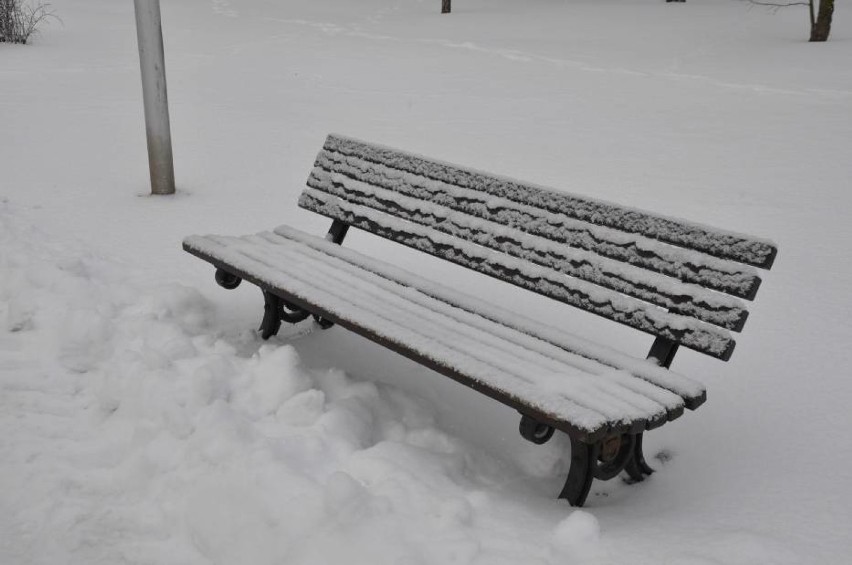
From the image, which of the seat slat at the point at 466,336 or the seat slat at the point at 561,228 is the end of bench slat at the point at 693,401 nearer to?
the seat slat at the point at 466,336

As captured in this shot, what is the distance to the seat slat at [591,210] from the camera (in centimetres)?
269

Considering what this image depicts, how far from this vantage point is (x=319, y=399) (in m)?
3.03

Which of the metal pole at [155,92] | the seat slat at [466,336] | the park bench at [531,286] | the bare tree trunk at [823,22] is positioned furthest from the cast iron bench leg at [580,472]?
the bare tree trunk at [823,22]

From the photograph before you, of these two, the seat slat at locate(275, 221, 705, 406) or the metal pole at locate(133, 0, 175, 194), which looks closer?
the seat slat at locate(275, 221, 705, 406)

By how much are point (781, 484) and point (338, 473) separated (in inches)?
61.8

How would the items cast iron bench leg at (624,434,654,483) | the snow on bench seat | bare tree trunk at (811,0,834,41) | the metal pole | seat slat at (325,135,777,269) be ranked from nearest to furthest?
the snow on bench seat → seat slat at (325,135,777,269) → cast iron bench leg at (624,434,654,483) → the metal pole → bare tree trunk at (811,0,834,41)

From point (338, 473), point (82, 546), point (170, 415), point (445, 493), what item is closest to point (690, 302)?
point (445, 493)

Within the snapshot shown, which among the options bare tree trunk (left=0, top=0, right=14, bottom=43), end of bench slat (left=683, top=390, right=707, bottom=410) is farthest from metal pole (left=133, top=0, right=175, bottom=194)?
bare tree trunk (left=0, top=0, right=14, bottom=43)

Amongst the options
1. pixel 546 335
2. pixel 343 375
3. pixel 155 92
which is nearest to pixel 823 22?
pixel 155 92

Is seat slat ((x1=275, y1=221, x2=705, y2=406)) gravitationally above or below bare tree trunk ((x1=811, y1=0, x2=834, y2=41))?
below

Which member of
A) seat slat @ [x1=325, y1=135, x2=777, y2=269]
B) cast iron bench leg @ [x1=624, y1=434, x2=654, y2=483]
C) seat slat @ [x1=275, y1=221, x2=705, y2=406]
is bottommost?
cast iron bench leg @ [x1=624, y1=434, x2=654, y2=483]

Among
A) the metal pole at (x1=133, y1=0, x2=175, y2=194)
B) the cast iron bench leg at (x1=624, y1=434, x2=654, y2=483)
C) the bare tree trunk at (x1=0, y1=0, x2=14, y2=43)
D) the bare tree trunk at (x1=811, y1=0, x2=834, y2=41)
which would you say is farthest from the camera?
the bare tree trunk at (x1=811, y1=0, x2=834, y2=41)

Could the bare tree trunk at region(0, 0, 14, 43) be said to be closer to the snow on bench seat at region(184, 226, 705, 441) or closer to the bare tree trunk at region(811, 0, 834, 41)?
the snow on bench seat at region(184, 226, 705, 441)

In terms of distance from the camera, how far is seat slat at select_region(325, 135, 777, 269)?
269 cm
